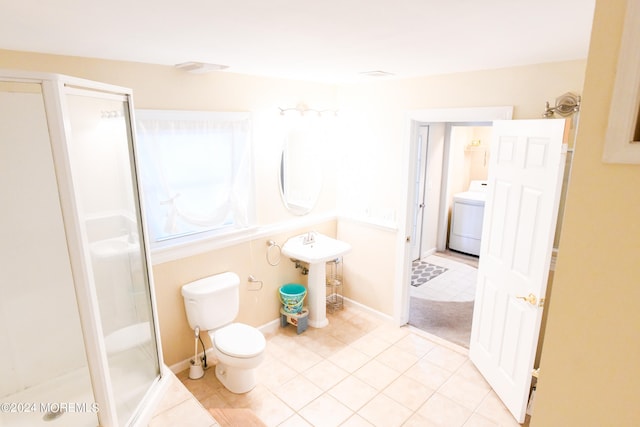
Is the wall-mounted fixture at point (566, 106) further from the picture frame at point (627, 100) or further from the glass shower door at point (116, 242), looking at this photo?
the glass shower door at point (116, 242)

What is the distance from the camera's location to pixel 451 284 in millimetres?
4738

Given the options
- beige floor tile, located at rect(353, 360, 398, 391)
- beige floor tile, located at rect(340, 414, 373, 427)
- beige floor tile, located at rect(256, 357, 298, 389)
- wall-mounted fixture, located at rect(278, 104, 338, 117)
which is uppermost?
wall-mounted fixture, located at rect(278, 104, 338, 117)

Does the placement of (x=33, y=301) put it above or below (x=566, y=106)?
below

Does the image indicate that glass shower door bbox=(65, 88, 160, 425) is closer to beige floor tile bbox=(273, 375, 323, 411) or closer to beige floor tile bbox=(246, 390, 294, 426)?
beige floor tile bbox=(246, 390, 294, 426)

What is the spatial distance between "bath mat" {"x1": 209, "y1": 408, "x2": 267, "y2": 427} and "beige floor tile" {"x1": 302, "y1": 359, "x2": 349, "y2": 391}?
59cm

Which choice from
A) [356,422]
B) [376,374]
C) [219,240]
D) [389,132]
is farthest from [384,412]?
[389,132]

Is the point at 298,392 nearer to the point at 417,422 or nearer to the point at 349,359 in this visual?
the point at 349,359

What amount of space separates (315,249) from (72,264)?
232 centimetres

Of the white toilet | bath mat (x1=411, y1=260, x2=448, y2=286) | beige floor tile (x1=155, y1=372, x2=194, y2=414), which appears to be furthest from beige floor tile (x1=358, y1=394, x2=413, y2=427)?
bath mat (x1=411, y1=260, x2=448, y2=286)

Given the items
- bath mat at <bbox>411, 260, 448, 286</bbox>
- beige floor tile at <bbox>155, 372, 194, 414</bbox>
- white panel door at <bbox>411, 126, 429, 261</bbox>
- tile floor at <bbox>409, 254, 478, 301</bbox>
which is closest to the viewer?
beige floor tile at <bbox>155, 372, 194, 414</bbox>

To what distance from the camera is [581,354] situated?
846 mm

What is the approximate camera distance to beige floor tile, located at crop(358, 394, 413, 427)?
2.54 metres

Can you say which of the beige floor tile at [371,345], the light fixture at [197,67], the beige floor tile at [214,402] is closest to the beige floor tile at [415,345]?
the beige floor tile at [371,345]

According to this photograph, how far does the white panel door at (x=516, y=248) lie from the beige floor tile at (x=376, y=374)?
2.48 feet
